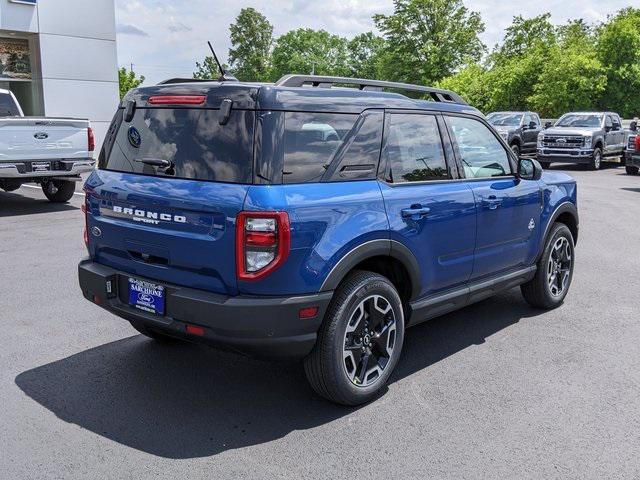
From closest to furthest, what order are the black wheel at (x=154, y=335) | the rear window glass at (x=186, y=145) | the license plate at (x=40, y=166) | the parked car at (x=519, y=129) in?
the rear window glass at (x=186, y=145), the black wheel at (x=154, y=335), the license plate at (x=40, y=166), the parked car at (x=519, y=129)

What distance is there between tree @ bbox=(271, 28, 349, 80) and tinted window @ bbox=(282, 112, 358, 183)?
98174 millimetres

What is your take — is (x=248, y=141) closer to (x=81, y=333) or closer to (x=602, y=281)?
(x=81, y=333)

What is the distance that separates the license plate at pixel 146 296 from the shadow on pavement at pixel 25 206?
8.26m

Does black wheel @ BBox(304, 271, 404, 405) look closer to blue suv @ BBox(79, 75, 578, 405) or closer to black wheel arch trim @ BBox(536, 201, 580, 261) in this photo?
blue suv @ BBox(79, 75, 578, 405)

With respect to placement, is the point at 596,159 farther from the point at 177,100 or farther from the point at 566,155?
the point at 177,100

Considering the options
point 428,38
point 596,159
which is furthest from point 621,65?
point 596,159

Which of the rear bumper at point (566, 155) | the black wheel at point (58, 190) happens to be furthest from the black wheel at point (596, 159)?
the black wheel at point (58, 190)

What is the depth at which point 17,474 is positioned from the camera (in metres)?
3.11

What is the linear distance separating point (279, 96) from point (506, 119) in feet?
70.9

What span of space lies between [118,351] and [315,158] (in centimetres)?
223

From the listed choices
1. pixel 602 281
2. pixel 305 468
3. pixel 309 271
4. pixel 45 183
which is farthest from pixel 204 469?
pixel 45 183

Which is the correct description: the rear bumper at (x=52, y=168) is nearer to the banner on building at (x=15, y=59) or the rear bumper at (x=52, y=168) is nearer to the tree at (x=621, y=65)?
the banner on building at (x=15, y=59)

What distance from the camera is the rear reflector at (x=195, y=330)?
3.50 m

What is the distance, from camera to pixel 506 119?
23.6 m
